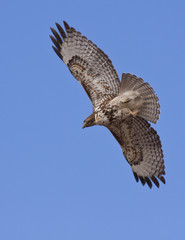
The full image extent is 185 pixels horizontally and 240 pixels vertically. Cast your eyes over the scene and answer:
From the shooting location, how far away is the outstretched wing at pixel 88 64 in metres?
11.0

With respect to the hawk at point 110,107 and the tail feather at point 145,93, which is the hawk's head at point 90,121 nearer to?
the hawk at point 110,107

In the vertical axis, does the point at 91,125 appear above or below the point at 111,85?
below

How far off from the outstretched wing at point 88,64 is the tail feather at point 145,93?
0.74m

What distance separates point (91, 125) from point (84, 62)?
1.52m

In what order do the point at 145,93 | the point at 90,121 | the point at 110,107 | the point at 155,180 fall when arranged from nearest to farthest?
the point at 145,93, the point at 110,107, the point at 90,121, the point at 155,180

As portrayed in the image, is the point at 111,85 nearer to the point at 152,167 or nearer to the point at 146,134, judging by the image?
the point at 146,134

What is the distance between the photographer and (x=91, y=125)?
1063 cm

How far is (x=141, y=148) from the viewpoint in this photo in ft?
36.3

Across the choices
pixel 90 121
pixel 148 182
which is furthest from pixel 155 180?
pixel 90 121

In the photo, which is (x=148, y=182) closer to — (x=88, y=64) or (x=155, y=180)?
(x=155, y=180)

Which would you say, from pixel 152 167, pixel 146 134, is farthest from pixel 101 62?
pixel 152 167

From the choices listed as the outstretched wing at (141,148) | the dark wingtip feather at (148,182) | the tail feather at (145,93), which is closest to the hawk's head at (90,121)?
the outstretched wing at (141,148)

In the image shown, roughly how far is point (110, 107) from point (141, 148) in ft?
4.49

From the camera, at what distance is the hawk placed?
413 inches
